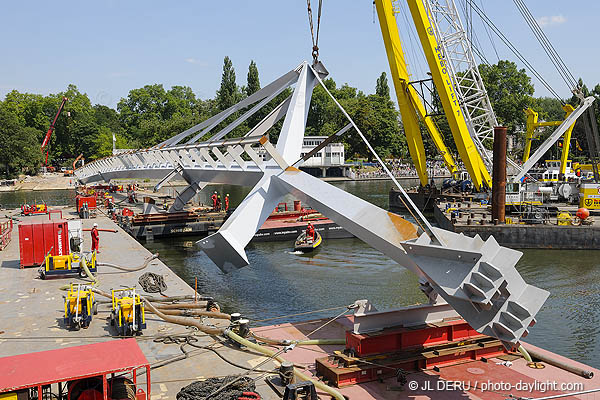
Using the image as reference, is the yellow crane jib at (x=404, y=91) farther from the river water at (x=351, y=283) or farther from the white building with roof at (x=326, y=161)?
the white building with roof at (x=326, y=161)

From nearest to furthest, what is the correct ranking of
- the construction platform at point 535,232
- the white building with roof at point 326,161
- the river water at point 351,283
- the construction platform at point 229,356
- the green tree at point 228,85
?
1. the construction platform at point 229,356
2. the river water at point 351,283
3. the construction platform at point 535,232
4. the white building with roof at point 326,161
5. the green tree at point 228,85

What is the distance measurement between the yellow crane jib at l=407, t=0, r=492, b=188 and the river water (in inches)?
427

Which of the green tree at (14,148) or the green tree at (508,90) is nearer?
the green tree at (14,148)

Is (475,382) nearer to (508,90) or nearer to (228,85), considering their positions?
(508,90)

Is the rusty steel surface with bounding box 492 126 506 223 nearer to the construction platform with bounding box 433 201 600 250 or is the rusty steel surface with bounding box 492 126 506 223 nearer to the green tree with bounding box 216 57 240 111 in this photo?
the construction platform with bounding box 433 201 600 250

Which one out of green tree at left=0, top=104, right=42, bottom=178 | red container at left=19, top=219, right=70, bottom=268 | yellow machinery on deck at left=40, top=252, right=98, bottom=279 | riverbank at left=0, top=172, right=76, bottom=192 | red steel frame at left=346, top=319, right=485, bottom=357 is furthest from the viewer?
green tree at left=0, top=104, right=42, bottom=178

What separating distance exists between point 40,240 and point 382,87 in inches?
4568

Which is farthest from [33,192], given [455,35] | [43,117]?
[455,35]

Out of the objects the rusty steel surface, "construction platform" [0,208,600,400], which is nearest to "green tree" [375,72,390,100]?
the rusty steel surface

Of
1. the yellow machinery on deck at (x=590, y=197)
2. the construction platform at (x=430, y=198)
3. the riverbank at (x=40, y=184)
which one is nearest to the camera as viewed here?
the yellow machinery on deck at (x=590, y=197)

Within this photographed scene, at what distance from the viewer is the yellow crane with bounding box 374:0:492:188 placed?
1538 inches

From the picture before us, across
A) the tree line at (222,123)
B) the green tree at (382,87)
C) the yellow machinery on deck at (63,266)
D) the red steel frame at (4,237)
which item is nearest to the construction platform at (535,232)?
the yellow machinery on deck at (63,266)

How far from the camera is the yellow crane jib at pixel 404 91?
133ft

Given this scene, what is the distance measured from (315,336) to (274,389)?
3706 mm
